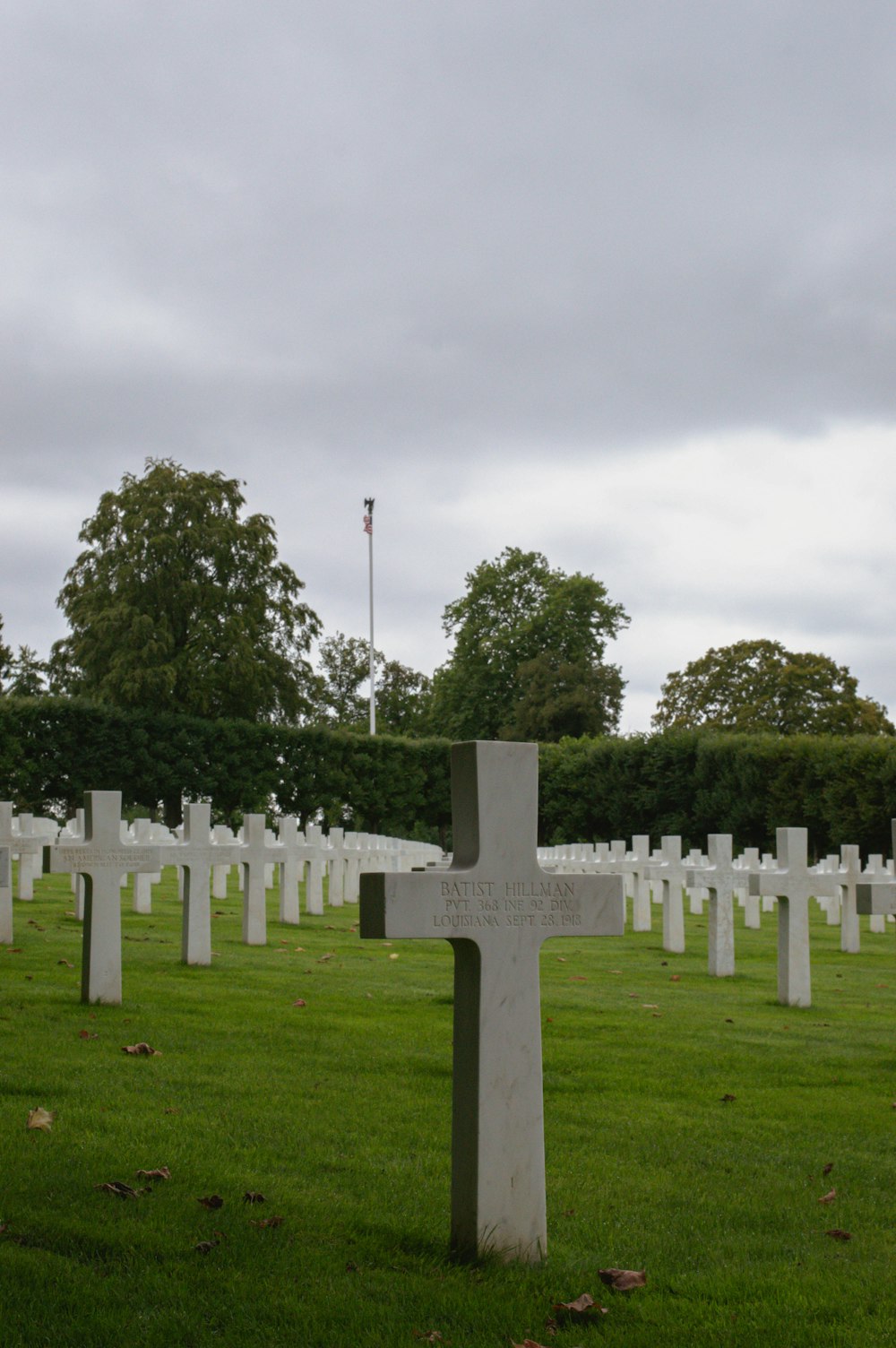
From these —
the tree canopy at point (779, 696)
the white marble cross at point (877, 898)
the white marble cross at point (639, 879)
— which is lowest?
the white marble cross at point (639, 879)

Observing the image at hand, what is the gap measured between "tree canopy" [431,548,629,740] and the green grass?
45.1 meters

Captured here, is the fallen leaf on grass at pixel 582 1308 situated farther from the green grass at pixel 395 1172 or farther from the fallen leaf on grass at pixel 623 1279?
the fallen leaf on grass at pixel 623 1279

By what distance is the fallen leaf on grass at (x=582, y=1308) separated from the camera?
3.58m

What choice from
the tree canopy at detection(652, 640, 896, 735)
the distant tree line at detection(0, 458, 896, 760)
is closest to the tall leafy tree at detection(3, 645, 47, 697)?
the distant tree line at detection(0, 458, 896, 760)

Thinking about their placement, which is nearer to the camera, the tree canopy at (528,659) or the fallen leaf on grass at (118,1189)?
the fallen leaf on grass at (118,1189)

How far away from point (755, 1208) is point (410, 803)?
37.6 metres

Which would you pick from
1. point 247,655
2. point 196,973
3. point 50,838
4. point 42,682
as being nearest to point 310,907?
point 50,838

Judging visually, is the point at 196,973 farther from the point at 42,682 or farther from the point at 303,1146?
the point at 42,682

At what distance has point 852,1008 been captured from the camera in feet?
34.9

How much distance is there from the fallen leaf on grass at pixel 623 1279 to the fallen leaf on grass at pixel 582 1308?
21cm

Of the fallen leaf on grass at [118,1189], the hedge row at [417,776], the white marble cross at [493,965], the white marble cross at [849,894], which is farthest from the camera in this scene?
the hedge row at [417,776]

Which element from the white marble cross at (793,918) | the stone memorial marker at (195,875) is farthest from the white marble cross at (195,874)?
the white marble cross at (793,918)

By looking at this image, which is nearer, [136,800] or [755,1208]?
[755,1208]

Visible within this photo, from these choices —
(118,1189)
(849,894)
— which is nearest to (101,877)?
(118,1189)
